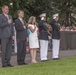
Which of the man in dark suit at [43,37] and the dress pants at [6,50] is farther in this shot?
the man in dark suit at [43,37]

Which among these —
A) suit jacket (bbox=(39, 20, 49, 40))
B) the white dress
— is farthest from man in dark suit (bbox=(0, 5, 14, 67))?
suit jacket (bbox=(39, 20, 49, 40))

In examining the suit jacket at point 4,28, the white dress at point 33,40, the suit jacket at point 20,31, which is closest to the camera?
the suit jacket at point 4,28

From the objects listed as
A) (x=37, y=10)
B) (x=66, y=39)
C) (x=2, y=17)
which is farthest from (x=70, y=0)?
(x=2, y=17)

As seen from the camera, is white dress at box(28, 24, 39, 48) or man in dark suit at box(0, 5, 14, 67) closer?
man in dark suit at box(0, 5, 14, 67)

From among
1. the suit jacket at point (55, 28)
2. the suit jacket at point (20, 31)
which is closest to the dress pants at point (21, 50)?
the suit jacket at point (20, 31)

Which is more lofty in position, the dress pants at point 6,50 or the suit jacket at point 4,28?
the suit jacket at point 4,28

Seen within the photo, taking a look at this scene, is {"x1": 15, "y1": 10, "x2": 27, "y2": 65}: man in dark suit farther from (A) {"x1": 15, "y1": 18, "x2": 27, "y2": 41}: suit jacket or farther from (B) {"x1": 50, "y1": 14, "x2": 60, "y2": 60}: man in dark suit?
(B) {"x1": 50, "y1": 14, "x2": 60, "y2": 60}: man in dark suit

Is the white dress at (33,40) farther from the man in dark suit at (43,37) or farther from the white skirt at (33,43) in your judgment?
the man in dark suit at (43,37)

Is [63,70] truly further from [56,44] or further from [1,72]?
[56,44]

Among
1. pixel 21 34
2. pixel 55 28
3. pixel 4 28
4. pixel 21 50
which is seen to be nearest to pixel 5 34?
pixel 4 28

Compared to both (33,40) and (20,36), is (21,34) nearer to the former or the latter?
(20,36)

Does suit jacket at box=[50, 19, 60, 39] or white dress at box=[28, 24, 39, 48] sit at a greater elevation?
suit jacket at box=[50, 19, 60, 39]

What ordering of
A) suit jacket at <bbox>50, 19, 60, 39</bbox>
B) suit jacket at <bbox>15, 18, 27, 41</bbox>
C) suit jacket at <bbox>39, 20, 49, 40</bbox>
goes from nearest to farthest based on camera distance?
1. suit jacket at <bbox>15, 18, 27, 41</bbox>
2. suit jacket at <bbox>39, 20, 49, 40</bbox>
3. suit jacket at <bbox>50, 19, 60, 39</bbox>

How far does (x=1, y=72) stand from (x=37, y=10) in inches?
609
